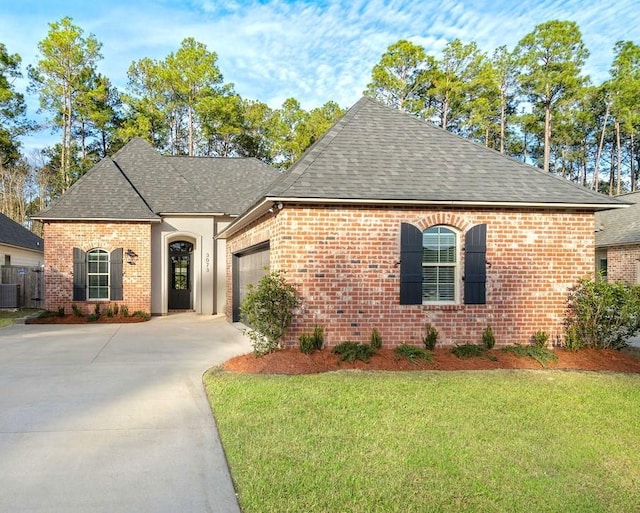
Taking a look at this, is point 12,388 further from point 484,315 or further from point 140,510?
point 484,315

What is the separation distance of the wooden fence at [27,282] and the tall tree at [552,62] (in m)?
29.6

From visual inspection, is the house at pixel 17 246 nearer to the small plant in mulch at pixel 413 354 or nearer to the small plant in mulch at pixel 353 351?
the small plant in mulch at pixel 353 351

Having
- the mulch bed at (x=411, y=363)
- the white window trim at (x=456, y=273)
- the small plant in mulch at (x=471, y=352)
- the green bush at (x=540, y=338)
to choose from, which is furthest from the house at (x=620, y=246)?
the small plant in mulch at (x=471, y=352)

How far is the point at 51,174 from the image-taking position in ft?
112

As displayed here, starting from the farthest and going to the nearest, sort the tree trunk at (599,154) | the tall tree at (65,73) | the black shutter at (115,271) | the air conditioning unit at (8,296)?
the tree trunk at (599,154)
the tall tree at (65,73)
the air conditioning unit at (8,296)
the black shutter at (115,271)

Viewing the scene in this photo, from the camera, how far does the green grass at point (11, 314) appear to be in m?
13.4

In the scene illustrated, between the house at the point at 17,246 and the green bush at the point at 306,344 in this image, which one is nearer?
the green bush at the point at 306,344

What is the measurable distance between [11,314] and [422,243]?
577 inches

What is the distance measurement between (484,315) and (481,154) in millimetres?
3624

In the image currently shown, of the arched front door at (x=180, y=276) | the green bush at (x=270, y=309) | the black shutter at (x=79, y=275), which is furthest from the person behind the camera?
the arched front door at (x=180, y=276)

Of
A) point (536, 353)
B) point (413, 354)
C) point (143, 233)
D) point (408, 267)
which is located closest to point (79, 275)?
point (143, 233)

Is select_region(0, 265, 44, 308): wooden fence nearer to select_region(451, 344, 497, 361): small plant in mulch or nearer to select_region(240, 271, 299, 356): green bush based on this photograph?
select_region(240, 271, 299, 356): green bush

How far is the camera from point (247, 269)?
12883mm

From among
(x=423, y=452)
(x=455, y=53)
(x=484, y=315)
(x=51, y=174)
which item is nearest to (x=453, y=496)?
(x=423, y=452)
